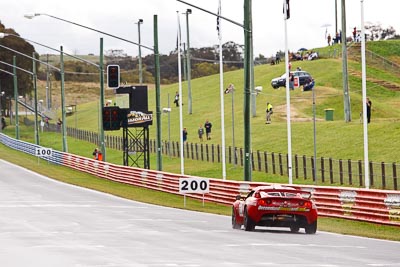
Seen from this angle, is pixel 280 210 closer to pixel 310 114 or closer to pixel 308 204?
pixel 308 204

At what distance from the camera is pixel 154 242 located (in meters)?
23.2

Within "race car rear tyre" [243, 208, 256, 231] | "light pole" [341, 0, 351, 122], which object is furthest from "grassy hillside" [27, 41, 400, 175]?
"race car rear tyre" [243, 208, 256, 231]

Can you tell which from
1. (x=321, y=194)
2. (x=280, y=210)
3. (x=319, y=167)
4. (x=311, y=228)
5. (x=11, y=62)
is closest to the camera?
(x=280, y=210)

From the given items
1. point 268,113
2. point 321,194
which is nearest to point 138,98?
point 268,113

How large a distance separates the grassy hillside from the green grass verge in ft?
23.9

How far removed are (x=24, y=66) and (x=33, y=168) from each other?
82695 millimetres

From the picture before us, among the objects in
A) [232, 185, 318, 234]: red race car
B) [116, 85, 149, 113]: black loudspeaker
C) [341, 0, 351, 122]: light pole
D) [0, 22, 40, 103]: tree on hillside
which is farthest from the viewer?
[0, 22, 40, 103]: tree on hillside

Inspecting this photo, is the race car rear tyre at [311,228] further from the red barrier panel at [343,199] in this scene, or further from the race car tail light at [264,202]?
the red barrier panel at [343,199]

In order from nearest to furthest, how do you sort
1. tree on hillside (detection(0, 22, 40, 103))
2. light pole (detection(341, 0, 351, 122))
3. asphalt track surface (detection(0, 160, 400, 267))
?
asphalt track surface (detection(0, 160, 400, 267)) < light pole (detection(341, 0, 351, 122)) < tree on hillside (detection(0, 22, 40, 103))

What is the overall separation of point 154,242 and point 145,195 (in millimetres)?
26261

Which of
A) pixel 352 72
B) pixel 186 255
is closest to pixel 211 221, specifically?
pixel 186 255

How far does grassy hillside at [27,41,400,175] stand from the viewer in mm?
68250

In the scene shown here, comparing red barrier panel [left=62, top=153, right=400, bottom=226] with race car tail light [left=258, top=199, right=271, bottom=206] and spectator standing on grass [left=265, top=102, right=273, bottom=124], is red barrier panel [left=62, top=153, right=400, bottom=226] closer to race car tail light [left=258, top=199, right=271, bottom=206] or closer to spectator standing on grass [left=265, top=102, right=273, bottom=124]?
race car tail light [left=258, top=199, right=271, bottom=206]

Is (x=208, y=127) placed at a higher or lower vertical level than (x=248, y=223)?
higher
